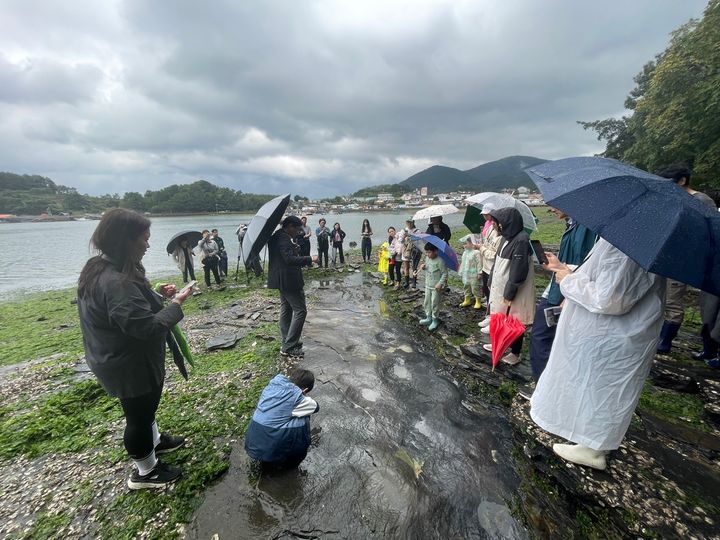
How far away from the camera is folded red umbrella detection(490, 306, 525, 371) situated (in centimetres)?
437

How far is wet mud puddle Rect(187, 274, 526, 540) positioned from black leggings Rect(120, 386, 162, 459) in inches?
31.5

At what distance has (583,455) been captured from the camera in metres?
2.94

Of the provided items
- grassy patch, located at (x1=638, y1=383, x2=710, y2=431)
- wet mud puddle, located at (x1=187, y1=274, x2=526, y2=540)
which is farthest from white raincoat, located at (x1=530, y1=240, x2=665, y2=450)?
grassy patch, located at (x1=638, y1=383, x2=710, y2=431)

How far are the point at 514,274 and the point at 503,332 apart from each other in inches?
33.4

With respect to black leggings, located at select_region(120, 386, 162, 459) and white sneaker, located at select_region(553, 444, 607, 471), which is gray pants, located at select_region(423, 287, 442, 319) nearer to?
white sneaker, located at select_region(553, 444, 607, 471)

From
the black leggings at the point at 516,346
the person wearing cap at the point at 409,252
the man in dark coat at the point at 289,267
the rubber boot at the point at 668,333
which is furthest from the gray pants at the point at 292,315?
the rubber boot at the point at 668,333

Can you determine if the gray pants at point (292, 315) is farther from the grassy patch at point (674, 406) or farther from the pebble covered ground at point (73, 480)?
the grassy patch at point (674, 406)

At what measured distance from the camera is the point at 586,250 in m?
3.79

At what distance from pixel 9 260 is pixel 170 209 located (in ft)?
215

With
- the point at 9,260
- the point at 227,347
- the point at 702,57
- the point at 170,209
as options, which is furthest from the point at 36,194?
the point at 702,57

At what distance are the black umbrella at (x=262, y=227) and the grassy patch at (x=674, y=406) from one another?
571cm

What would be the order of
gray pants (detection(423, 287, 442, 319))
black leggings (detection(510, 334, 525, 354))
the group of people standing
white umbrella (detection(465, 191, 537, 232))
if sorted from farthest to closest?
the group of people standing → gray pants (detection(423, 287, 442, 319)) → white umbrella (detection(465, 191, 537, 232)) → black leggings (detection(510, 334, 525, 354))

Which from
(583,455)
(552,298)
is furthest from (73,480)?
(552,298)

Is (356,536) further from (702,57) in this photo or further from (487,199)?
(702,57)
